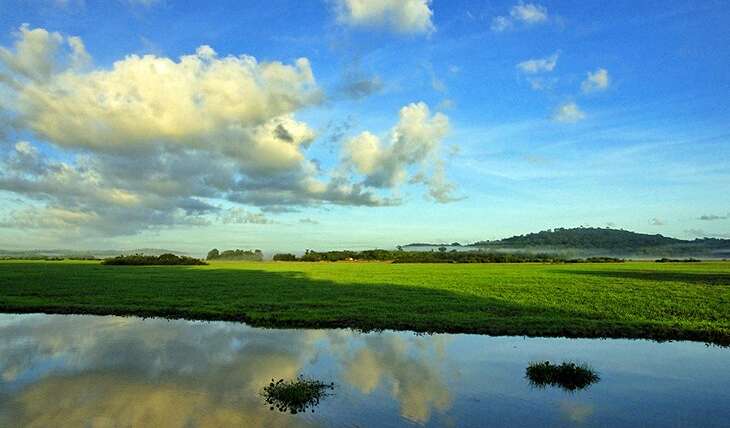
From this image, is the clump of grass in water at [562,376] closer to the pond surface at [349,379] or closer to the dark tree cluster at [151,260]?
the pond surface at [349,379]

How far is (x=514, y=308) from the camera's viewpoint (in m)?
32.6

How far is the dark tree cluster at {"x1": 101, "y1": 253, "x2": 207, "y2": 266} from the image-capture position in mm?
118125

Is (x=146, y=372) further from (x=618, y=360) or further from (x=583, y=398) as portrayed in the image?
(x=618, y=360)

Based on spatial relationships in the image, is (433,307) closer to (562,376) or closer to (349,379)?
(562,376)

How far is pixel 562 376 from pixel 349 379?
275 inches

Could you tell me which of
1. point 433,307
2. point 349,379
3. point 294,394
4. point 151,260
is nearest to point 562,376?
point 349,379

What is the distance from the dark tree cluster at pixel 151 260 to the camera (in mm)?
118125

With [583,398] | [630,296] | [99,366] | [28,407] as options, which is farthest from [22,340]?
[630,296]

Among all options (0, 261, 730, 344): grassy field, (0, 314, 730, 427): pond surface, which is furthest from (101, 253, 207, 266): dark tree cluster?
(0, 314, 730, 427): pond surface

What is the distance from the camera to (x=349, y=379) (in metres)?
16.0

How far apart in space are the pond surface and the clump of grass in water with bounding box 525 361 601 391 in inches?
16.3

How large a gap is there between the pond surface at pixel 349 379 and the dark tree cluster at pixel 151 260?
101202 millimetres

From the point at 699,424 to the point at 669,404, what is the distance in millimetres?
1496

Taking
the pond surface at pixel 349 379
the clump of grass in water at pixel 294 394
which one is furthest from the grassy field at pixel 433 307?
the clump of grass in water at pixel 294 394
